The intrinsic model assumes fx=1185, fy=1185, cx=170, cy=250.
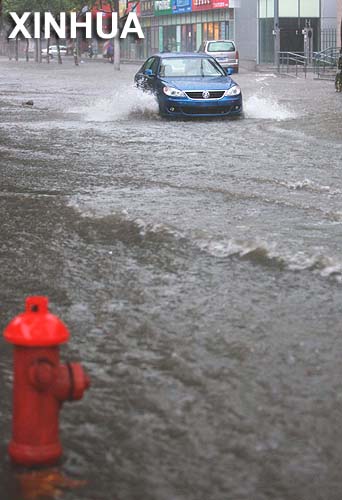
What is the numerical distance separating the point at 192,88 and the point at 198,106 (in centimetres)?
36

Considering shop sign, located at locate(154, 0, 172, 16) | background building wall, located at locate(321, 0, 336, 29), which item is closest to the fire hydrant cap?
background building wall, located at locate(321, 0, 336, 29)

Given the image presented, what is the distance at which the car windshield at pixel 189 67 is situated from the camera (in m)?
23.1

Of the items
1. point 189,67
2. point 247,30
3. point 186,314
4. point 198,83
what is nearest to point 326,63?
point 247,30

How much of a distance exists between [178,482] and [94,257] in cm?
435

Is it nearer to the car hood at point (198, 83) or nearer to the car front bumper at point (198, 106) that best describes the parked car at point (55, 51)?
the car hood at point (198, 83)

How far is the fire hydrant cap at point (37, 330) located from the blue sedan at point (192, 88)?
18.2 metres

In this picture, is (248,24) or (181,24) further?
(181,24)

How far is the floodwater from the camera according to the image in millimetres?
4270

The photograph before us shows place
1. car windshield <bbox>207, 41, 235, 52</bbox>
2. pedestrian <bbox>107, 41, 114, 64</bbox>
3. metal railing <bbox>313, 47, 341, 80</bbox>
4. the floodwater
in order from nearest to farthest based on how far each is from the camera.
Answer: the floodwater
metal railing <bbox>313, 47, 341, 80</bbox>
car windshield <bbox>207, 41, 235, 52</bbox>
pedestrian <bbox>107, 41, 114, 64</bbox>

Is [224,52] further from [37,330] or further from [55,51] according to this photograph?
[37,330]

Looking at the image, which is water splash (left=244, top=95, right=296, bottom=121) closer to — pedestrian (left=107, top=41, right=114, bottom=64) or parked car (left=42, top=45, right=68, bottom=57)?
pedestrian (left=107, top=41, right=114, bottom=64)

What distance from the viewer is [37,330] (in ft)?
13.1

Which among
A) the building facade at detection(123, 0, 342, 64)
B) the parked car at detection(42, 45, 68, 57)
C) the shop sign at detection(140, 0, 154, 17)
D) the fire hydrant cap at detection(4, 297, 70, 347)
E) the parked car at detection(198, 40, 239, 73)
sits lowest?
the fire hydrant cap at detection(4, 297, 70, 347)

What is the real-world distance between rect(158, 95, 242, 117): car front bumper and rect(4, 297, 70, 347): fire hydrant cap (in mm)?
18305
